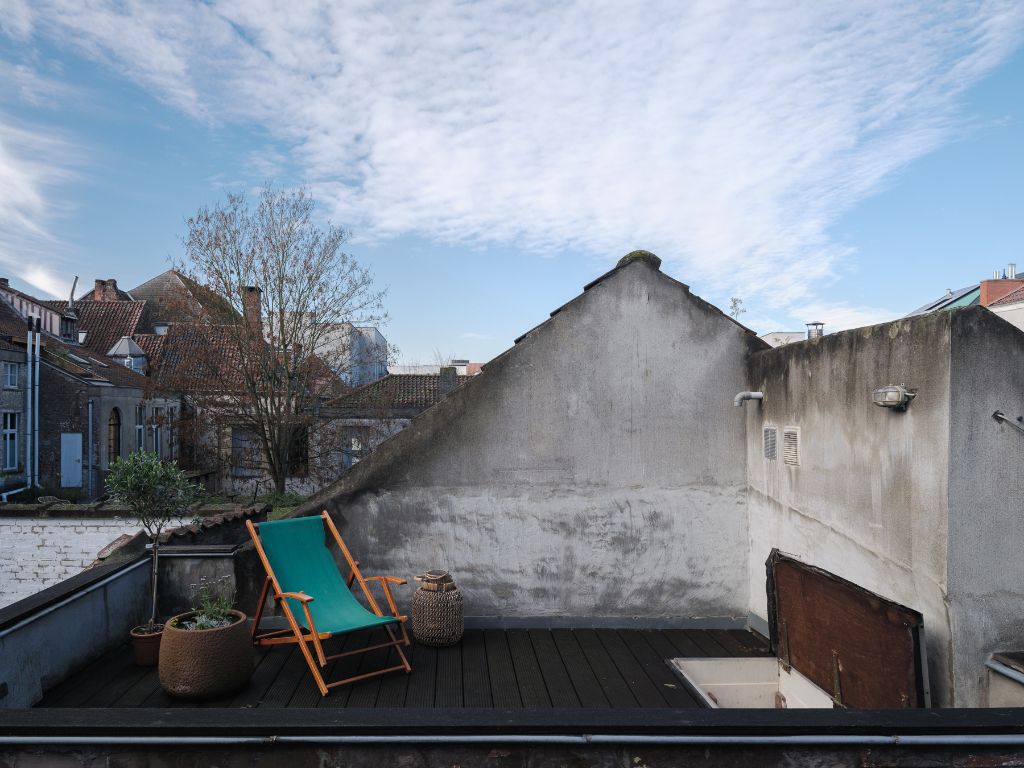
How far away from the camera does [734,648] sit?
5.00 m

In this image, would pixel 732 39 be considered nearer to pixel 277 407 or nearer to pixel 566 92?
pixel 566 92

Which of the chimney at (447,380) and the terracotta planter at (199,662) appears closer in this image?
the terracotta planter at (199,662)

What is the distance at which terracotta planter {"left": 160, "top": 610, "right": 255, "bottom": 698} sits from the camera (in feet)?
13.1

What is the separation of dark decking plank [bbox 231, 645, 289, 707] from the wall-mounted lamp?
4.07 meters

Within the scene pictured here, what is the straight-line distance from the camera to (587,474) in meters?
Result: 5.50

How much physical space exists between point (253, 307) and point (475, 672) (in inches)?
623

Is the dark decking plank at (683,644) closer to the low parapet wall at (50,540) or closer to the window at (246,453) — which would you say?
the low parapet wall at (50,540)

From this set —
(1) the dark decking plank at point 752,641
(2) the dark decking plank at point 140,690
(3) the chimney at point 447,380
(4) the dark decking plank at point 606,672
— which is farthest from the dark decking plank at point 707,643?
(3) the chimney at point 447,380

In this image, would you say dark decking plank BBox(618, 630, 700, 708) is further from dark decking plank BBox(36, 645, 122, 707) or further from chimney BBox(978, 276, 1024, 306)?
chimney BBox(978, 276, 1024, 306)

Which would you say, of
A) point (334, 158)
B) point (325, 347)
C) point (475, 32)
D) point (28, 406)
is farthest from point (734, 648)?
point (28, 406)

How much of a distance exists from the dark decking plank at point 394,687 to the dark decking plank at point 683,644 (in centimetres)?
204

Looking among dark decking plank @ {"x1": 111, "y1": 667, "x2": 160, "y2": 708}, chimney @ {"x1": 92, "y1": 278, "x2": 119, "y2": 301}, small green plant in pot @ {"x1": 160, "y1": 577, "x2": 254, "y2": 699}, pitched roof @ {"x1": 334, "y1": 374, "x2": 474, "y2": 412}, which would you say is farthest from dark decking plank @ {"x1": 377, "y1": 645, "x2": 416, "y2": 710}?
chimney @ {"x1": 92, "y1": 278, "x2": 119, "y2": 301}

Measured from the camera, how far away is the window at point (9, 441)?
67.3 feet

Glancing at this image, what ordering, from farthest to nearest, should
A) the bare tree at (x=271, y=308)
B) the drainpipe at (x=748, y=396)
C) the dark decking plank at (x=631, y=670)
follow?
the bare tree at (x=271, y=308) → the drainpipe at (x=748, y=396) → the dark decking plank at (x=631, y=670)
